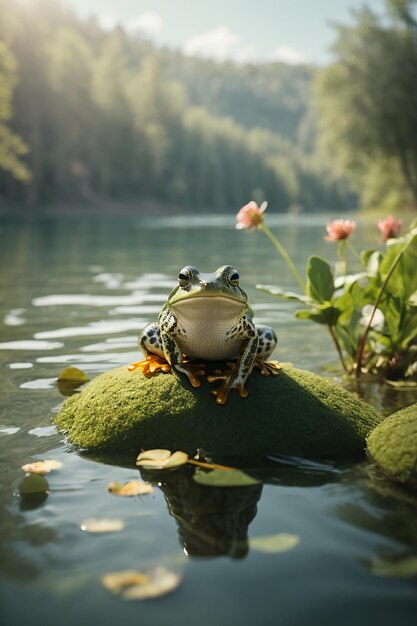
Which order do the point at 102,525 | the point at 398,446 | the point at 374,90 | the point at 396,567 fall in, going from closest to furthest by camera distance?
the point at 396,567, the point at 102,525, the point at 398,446, the point at 374,90

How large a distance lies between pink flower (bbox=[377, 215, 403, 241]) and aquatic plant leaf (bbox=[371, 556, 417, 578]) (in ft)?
13.7

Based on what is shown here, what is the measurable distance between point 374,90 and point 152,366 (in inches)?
1520

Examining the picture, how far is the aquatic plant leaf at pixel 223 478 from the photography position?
3438 mm

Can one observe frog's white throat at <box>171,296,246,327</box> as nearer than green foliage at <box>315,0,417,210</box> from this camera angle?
Yes

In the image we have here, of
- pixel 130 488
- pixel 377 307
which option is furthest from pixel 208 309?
pixel 377 307

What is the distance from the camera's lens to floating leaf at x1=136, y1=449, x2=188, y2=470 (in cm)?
365

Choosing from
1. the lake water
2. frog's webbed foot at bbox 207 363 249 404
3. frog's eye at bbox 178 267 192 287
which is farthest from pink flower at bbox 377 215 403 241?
frog's eye at bbox 178 267 192 287

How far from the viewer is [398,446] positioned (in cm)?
367

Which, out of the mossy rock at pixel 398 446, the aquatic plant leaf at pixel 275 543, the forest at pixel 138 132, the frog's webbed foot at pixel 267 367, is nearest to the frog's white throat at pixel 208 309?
the frog's webbed foot at pixel 267 367

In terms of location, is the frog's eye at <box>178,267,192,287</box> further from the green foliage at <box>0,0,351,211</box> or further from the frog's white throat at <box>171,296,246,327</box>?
the green foliage at <box>0,0,351,211</box>

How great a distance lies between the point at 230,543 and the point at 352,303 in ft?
12.4

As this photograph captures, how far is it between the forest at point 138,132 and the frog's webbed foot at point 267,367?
108 feet

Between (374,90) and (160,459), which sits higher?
(374,90)

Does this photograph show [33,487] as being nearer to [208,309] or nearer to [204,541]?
[204,541]
